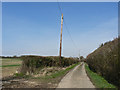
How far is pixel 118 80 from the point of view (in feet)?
20.2

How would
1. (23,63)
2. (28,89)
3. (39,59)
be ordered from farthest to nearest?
(39,59) < (23,63) < (28,89)

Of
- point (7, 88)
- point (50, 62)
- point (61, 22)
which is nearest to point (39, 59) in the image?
point (50, 62)

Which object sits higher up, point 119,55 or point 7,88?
point 119,55

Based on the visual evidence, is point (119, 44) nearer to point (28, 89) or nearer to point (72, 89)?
point (72, 89)

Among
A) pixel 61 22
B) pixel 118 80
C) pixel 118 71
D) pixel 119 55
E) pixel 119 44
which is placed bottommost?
pixel 118 80

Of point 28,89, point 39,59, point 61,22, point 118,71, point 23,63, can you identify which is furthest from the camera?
point 61,22

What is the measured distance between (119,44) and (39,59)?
1347 centimetres

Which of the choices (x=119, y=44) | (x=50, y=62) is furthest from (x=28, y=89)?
(x=50, y=62)

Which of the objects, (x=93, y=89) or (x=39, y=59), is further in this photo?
(x=39, y=59)

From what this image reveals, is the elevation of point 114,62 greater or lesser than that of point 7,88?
greater

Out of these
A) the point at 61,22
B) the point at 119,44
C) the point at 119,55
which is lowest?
the point at 119,55

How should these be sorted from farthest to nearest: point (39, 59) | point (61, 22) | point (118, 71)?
point (61, 22), point (39, 59), point (118, 71)

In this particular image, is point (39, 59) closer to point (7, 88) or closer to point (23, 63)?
point (23, 63)

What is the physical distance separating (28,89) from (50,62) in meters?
15.6
